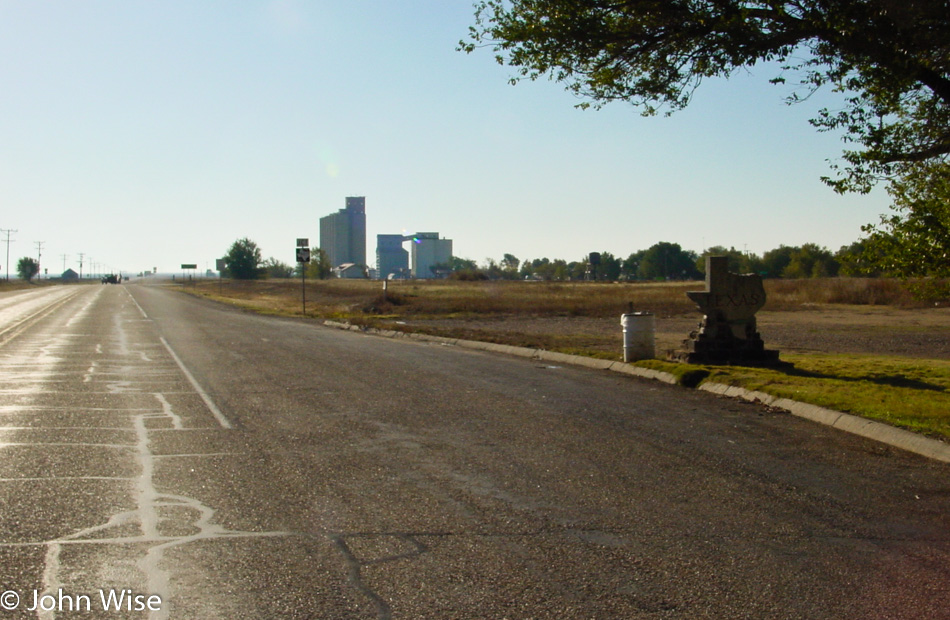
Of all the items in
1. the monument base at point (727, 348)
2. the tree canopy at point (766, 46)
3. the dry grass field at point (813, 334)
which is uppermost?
the tree canopy at point (766, 46)

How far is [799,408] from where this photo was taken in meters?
11.4

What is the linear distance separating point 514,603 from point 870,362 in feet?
46.4

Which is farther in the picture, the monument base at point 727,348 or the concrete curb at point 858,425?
the monument base at point 727,348

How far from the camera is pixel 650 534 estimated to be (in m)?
5.86

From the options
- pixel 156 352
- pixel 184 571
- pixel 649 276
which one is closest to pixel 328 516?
pixel 184 571

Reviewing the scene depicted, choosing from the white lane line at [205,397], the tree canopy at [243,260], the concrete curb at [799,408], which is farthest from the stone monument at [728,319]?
the tree canopy at [243,260]

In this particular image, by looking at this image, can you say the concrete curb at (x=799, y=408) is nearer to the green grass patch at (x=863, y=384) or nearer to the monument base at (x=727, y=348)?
the green grass patch at (x=863, y=384)

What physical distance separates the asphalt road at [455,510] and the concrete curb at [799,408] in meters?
0.28

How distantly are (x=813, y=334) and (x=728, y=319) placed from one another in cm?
1273

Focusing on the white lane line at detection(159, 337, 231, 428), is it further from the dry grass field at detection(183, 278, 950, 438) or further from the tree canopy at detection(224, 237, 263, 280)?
the tree canopy at detection(224, 237, 263, 280)

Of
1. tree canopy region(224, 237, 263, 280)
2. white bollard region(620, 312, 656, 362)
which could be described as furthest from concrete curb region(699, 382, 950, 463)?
tree canopy region(224, 237, 263, 280)

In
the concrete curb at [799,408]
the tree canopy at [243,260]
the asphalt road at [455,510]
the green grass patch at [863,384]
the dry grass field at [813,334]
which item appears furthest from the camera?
the tree canopy at [243,260]

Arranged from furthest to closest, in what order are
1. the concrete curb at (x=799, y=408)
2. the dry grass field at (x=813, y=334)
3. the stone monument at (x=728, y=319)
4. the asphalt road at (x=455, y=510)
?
the stone monument at (x=728, y=319), the dry grass field at (x=813, y=334), the concrete curb at (x=799, y=408), the asphalt road at (x=455, y=510)

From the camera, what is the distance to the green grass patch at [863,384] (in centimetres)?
Answer: 1037
